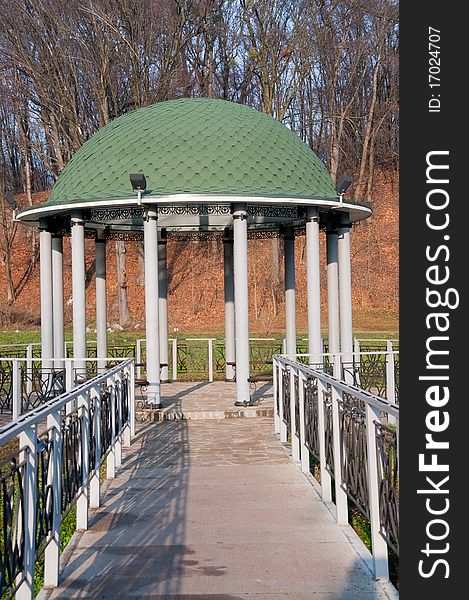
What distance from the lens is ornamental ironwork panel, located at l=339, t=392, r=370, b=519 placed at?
18.8 feet

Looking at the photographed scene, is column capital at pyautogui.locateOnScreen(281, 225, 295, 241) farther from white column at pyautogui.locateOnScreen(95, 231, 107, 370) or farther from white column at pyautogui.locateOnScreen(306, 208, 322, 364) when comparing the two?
white column at pyautogui.locateOnScreen(95, 231, 107, 370)

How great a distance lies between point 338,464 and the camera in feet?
21.6

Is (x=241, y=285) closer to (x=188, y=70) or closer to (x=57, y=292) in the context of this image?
(x=57, y=292)

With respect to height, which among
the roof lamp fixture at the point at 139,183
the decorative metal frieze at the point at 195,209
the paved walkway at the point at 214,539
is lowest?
the paved walkway at the point at 214,539

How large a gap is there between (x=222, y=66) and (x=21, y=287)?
1421 centimetres

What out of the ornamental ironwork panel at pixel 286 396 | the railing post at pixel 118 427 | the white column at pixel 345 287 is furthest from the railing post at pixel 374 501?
the white column at pixel 345 287

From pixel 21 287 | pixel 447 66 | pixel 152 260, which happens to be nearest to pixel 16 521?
pixel 447 66

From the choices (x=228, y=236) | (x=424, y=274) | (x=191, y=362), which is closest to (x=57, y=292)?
(x=228, y=236)

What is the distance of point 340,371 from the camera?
46.4 ft

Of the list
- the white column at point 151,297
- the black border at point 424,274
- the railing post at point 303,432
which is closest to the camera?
the black border at point 424,274

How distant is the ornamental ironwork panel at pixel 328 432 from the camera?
7207 millimetres

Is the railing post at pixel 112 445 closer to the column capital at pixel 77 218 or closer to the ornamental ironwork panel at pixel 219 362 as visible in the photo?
the column capital at pixel 77 218

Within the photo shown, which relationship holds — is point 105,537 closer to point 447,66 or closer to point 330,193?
point 447,66

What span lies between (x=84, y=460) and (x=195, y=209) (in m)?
7.66
